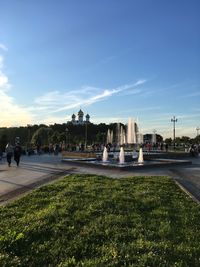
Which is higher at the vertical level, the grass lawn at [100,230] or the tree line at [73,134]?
the tree line at [73,134]

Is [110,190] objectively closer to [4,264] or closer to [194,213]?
[194,213]

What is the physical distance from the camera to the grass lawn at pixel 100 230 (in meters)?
4.98

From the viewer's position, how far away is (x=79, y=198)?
31.0 ft

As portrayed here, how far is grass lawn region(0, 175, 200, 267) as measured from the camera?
498 cm

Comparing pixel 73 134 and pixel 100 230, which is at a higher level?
pixel 73 134

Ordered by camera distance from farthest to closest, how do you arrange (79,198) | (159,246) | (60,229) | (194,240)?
(79,198) < (60,229) < (194,240) < (159,246)

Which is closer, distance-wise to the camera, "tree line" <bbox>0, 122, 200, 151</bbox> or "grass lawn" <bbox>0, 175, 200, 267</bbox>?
"grass lawn" <bbox>0, 175, 200, 267</bbox>

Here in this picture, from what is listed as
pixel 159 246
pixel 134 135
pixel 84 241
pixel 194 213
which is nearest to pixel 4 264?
pixel 84 241

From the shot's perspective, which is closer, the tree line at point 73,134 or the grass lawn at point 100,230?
the grass lawn at point 100,230

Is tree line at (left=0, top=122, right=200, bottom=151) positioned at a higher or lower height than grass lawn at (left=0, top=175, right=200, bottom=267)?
higher

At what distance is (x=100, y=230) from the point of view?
632cm

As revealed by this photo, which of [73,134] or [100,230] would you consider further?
[73,134]

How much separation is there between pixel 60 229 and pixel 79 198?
3.04m

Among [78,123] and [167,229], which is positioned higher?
[78,123]
